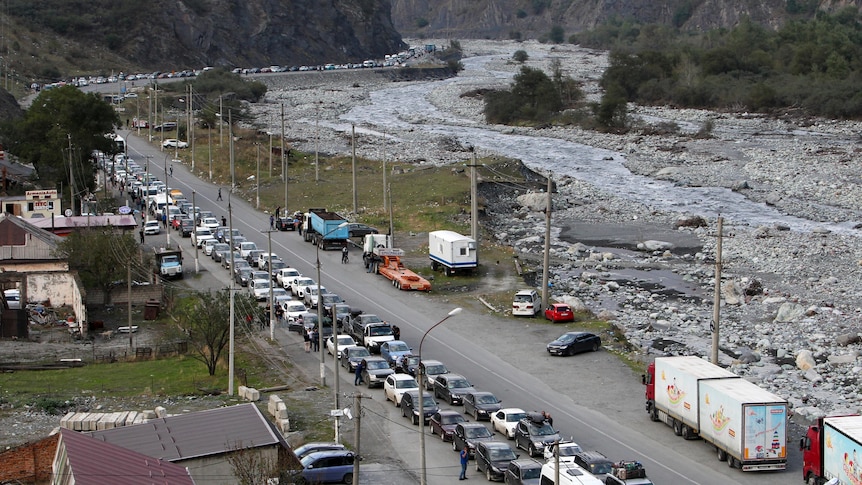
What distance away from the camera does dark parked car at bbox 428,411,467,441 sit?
105 ft

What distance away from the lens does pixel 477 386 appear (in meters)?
37.9

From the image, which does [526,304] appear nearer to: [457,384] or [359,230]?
[457,384]

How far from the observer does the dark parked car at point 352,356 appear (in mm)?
39656

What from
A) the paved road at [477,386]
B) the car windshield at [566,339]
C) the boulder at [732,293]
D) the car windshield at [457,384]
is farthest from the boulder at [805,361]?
the car windshield at [457,384]

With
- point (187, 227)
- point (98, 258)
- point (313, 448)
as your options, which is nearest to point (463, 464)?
point (313, 448)

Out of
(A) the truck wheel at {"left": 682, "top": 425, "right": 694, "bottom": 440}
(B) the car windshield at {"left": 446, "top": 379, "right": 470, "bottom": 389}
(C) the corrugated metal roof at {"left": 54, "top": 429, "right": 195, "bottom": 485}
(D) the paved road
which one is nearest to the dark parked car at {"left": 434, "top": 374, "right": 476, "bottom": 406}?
(B) the car windshield at {"left": 446, "top": 379, "right": 470, "bottom": 389}

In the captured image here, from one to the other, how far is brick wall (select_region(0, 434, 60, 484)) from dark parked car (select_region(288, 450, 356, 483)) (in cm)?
574

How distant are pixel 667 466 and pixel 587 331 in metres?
15.0

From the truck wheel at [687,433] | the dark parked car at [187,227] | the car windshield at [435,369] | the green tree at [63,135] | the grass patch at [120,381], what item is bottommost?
the grass patch at [120,381]

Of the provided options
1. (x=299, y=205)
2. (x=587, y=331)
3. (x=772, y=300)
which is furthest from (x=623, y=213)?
(x=587, y=331)

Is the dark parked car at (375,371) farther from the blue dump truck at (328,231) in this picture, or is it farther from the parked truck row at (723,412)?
the blue dump truck at (328,231)

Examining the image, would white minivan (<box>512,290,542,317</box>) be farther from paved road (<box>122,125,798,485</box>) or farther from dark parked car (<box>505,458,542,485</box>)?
dark parked car (<box>505,458,542,485</box>)

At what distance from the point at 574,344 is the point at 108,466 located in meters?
21.8

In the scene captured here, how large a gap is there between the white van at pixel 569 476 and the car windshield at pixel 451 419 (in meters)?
5.39
